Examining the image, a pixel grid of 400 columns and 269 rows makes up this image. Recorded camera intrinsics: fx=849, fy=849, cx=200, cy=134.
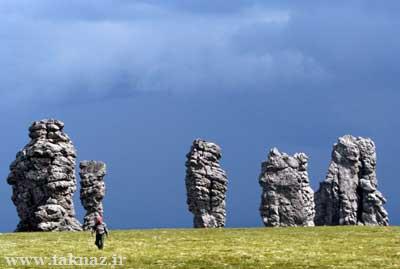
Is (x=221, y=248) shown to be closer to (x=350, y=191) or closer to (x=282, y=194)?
(x=282, y=194)

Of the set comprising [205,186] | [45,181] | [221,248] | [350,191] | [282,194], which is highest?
[350,191]

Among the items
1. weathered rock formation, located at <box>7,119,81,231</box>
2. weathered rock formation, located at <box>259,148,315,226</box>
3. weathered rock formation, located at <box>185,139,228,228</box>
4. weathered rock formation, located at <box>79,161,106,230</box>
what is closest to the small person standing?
weathered rock formation, located at <box>7,119,81,231</box>

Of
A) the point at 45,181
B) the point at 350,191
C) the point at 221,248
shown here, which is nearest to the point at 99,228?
the point at 221,248

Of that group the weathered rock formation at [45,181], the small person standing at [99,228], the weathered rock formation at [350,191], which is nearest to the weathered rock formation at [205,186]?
the weathered rock formation at [45,181]

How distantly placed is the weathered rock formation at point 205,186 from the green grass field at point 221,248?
60.8 feet

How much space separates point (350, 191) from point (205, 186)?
22.0 m

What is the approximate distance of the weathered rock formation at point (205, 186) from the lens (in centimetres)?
9431

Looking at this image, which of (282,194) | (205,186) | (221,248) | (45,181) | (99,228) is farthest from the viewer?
(282,194)

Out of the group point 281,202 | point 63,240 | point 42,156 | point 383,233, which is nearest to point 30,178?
point 42,156

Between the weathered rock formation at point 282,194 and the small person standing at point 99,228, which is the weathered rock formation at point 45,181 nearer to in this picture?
the weathered rock formation at point 282,194

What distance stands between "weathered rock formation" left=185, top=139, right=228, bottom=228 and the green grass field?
18.5 m

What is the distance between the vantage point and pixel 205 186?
310ft

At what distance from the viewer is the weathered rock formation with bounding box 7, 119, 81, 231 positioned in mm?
83750

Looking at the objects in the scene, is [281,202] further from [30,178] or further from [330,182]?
[30,178]
